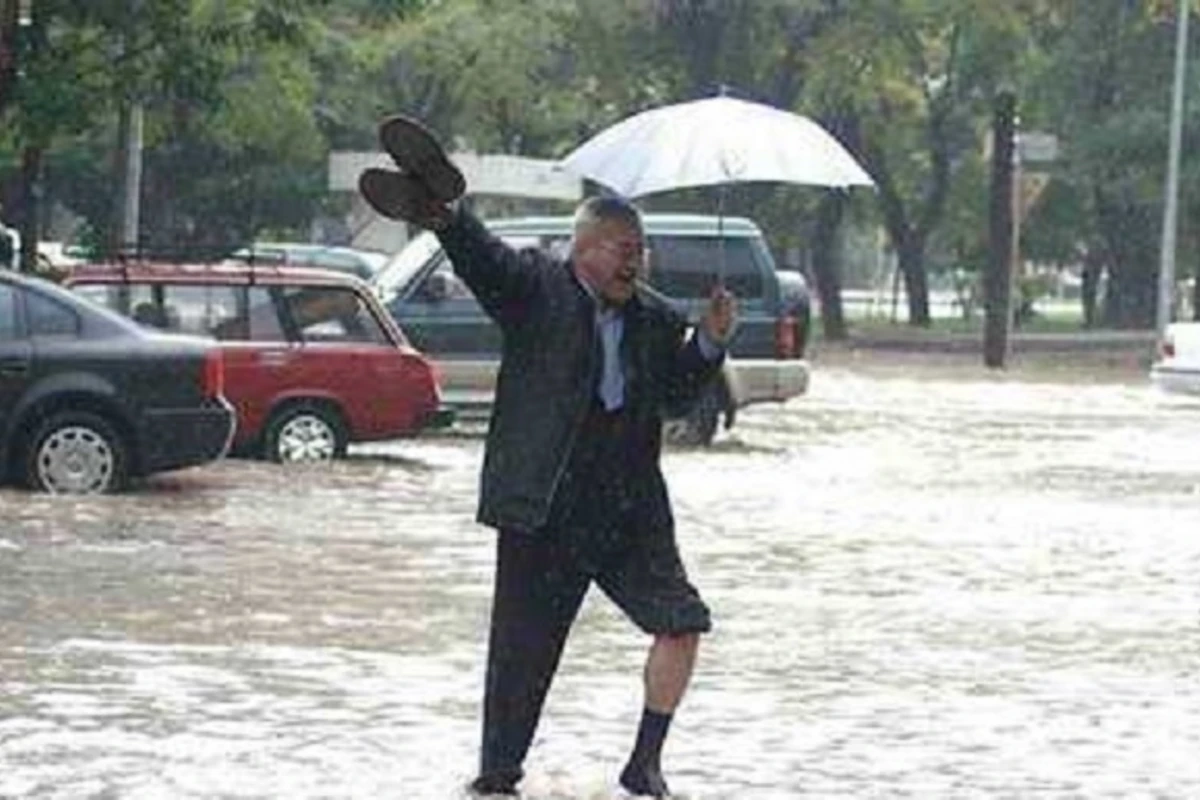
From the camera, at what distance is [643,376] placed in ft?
28.2

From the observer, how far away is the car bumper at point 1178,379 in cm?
3303

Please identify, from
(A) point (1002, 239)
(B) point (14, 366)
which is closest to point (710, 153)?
(B) point (14, 366)

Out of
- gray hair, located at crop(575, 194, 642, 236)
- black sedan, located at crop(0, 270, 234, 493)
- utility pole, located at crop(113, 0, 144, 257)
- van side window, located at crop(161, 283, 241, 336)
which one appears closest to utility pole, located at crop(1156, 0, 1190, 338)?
utility pole, located at crop(113, 0, 144, 257)

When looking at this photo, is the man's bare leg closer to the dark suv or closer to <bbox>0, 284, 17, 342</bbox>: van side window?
<bbox>0, 284, 17, 342</bbox>: van side window

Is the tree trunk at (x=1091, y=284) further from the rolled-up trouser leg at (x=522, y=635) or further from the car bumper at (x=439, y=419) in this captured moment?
the rolled-up trouser leg at (x=522, y=635)

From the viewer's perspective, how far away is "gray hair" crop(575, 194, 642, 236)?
8617 millimetres

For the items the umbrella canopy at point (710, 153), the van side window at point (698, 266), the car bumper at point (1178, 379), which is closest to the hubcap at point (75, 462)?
the umbrella canopy at point (710, 153)

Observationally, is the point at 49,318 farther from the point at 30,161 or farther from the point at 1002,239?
the point at 1002,239

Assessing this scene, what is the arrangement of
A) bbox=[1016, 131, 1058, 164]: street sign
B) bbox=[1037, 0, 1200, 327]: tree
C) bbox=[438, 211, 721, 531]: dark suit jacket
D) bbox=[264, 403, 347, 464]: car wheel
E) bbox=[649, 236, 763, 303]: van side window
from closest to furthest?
1. bbox=[438, 211, 721, 531]: dark suit jacket
2. bbox=[264, 403, 347, 464]: car wheel
3. bbox=[649, 236, 763, 303]: van side window
4. bbox=[1016, 131, 1058, 164]: street sign
5. bbox=[1037, 0, 1200, 327]: tree

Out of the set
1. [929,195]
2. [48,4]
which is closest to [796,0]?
[929,195]

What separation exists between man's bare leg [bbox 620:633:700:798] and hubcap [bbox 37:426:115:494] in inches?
401

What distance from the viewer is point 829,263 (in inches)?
2477

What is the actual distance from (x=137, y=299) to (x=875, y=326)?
161ft

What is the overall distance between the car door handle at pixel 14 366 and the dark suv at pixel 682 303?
7182 millimetres
